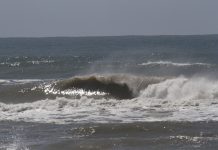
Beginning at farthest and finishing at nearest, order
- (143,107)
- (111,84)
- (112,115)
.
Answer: (111,84) → (143,107) → (112,115)

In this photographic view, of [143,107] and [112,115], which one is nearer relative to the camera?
[112,115]

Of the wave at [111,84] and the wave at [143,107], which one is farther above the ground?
the wave at [111,84]

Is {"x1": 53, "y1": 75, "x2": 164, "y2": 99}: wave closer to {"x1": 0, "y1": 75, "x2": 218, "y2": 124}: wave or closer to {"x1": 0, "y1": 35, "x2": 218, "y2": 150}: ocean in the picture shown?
{"x1": 0, "y1": 35, "x2": 218, "y2": 150}: ocean

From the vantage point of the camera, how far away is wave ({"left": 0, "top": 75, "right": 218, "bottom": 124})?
66.7 ft

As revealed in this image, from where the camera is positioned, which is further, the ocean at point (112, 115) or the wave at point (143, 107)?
the wave at point (143, 107)

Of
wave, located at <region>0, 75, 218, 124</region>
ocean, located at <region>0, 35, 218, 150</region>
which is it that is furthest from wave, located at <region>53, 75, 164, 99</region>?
wave, located at <region>0, 75, 218, 124</region>

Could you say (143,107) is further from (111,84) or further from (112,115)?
(111,84)

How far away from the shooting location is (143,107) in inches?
903

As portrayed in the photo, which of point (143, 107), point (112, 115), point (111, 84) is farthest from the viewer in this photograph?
point (111, 84)

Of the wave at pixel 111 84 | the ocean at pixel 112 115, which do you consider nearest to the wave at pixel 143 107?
the ocean at pixel 112 115

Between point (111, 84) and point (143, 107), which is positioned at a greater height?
point (111, 84)

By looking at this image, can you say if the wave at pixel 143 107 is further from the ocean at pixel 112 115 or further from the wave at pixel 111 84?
the wave at pixel 111 84

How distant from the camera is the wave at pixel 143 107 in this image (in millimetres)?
20328

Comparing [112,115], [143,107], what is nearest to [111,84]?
[143,107]
